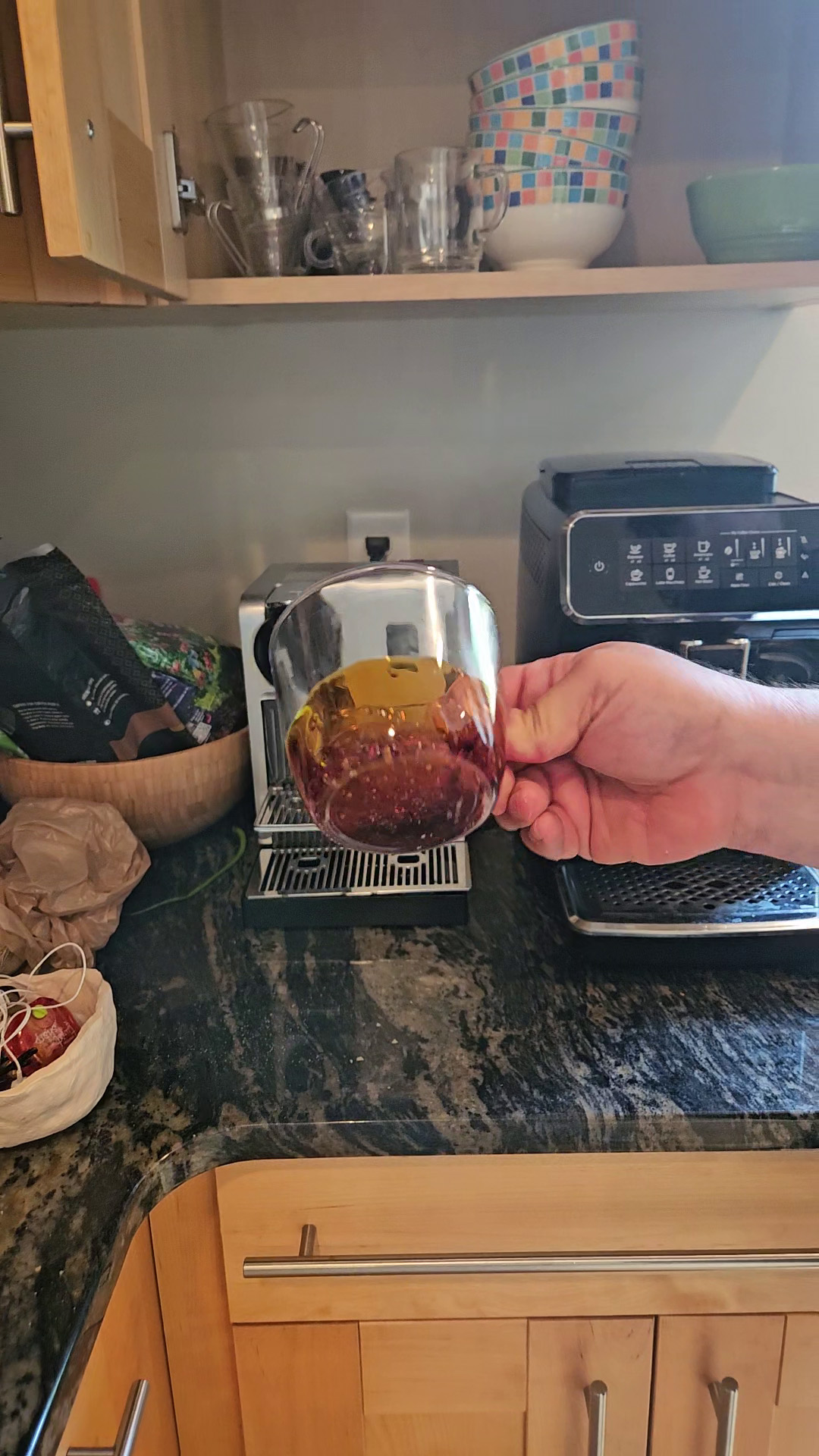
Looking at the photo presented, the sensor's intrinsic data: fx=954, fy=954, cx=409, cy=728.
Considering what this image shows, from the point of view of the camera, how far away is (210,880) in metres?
0.91

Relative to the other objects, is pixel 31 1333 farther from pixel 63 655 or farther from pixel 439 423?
pixel 439 423

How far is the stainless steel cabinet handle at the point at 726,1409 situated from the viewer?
2.18 ft

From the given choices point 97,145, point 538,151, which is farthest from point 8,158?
point 538,151

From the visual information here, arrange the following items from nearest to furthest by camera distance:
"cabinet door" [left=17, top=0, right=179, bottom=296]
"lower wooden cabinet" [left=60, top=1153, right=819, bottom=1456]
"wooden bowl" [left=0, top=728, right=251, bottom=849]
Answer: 1. "cabinet door" [left=17, top=0, right=179, bottom=296]
2. "lower wooden cabinet" [left=60, top=1153, right=819, bottom=1456]
3. "wooden bowl" [left=0, top=728, right=251, bottom=849]

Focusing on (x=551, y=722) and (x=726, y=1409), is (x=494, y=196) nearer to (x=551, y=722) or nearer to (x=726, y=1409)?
(x=551, y=722)

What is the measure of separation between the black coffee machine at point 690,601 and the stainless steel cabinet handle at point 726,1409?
30 centimetres

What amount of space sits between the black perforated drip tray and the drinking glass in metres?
0.52

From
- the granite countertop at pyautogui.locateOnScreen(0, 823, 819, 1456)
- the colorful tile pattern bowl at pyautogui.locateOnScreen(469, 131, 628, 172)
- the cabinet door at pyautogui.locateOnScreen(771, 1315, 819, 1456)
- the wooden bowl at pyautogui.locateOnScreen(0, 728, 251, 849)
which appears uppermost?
the colorful tile pattern bowl at pyautogui.locateOnScreen(469, 131, 628, 172)

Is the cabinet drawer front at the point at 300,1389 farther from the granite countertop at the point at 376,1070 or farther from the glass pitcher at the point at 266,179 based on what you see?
A: the glass pitcher at the point at 266,179

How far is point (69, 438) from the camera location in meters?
1.08

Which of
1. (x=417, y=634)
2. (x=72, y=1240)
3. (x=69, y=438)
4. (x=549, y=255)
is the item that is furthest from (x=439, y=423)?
(x=72, y=1240)

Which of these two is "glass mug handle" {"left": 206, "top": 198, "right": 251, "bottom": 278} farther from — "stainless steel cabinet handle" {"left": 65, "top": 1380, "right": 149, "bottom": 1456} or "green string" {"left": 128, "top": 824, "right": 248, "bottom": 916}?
"stainless steel cabinet handle" {"left": 65, "top": 1380, "right": 149, "bottom": 1456}

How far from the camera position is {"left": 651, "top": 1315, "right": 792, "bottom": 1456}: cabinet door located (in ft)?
2.19

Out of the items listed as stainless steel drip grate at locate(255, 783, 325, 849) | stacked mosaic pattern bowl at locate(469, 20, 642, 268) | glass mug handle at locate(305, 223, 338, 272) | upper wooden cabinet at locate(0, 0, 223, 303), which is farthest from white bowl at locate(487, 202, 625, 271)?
stainless steel drip grate at locate(255, 783, 325, 849)
